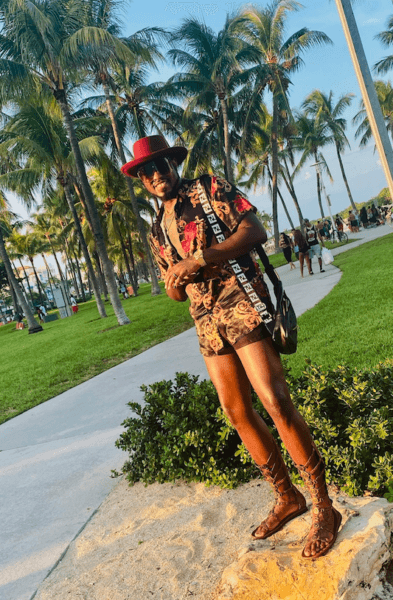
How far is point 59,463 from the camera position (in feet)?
14.6

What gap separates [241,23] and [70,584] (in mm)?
29492

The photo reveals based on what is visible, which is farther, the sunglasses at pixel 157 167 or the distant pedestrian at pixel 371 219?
the distant pedestrian at pixel 371 219

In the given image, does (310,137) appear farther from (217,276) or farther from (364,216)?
(217,276)

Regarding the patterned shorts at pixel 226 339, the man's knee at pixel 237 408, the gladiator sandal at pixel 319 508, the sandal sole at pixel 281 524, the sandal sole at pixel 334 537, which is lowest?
the sandal sole at pixel 281 524

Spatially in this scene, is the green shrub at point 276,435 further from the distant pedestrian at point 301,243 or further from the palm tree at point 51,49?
the palm tree at point 51,49

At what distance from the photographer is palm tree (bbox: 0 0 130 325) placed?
1419 cm

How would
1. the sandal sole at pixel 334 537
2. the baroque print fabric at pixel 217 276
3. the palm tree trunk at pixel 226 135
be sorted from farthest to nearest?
the palm tree trunk at pixel 226 135 → the baroque print fabric at pixel 217 276 → the sandal sole at pixel 334 537

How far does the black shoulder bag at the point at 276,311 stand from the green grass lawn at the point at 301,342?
106 inches

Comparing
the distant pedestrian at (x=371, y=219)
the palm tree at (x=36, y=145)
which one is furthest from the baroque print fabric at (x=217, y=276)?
the distant pedestrian at (x=371, y=219)

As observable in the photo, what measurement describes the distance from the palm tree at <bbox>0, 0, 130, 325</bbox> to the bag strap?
12835 mm

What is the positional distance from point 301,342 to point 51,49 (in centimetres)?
1358

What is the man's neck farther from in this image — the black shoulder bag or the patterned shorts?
the patterned shorts

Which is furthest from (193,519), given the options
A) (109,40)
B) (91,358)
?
(109,40)

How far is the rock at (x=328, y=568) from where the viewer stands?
1.85m
